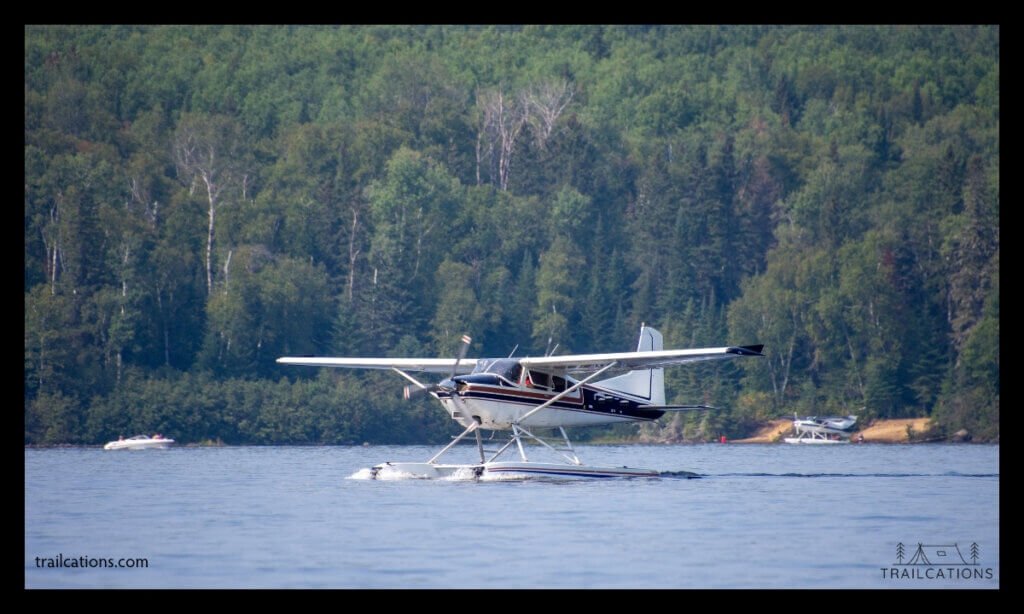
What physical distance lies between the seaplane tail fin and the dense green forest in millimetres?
28336

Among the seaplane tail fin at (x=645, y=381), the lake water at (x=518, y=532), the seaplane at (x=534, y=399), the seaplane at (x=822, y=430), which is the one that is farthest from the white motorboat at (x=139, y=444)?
the seaplane tail fin at (x=645, y=381)

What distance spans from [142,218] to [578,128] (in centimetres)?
2295

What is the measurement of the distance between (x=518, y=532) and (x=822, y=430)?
3652 cm

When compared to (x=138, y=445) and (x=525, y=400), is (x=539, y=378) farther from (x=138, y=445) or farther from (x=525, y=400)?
(x=138, y=445)

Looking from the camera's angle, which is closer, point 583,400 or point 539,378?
point 539,378

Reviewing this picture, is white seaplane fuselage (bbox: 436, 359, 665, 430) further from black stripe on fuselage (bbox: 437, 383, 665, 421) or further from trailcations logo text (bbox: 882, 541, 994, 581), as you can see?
trailcations logo text (bbox: 882, 541, 994, 581)

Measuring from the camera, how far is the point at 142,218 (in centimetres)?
6525

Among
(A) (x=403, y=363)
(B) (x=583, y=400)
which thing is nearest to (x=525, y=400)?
(B) (x=583, y=400)

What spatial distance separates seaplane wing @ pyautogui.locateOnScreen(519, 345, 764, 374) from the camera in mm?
23109

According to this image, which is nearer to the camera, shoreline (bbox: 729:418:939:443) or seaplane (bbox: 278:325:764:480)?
seaplane (bbox: 278:325:764:480)

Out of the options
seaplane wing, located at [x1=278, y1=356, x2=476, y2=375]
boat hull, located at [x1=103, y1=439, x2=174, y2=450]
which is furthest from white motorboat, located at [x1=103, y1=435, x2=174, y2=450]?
seaplane wing, located at [x1=278, y1=356, x2=476, y2=375]

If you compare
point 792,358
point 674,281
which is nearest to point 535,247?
point 674,281

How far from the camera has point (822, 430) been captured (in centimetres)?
5175
